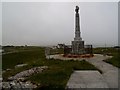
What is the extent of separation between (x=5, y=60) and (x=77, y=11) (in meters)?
13.5

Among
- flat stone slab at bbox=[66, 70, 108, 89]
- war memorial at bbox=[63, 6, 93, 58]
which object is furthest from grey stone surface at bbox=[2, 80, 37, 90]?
war memorial at bbox=[63, 6, 93, 58]

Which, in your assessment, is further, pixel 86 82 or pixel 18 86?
pixel 86 82

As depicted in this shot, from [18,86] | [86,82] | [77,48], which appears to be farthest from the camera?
[77,48]

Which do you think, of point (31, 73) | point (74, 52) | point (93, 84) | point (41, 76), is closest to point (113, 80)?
point (93, 84)

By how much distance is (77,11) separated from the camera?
2623 cm

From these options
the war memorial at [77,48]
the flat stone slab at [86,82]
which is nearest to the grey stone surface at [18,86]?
the flat stone slab at [86,82]

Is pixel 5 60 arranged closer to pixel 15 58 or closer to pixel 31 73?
pixel 15 58

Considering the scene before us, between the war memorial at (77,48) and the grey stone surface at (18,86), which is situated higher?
the war memorial at (77,48)

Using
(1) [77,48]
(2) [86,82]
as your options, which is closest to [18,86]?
(2) [86,82]

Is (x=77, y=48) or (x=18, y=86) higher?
(x=77, y=48)

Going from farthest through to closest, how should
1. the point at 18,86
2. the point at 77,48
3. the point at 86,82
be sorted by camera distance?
the point at 77,48
the point at 86,82
the point at 18,86

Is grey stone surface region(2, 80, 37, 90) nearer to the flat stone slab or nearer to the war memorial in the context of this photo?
the flat stone slab

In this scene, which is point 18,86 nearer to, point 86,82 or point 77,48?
point 86,82

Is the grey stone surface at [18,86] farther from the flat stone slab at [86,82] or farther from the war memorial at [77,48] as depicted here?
the war memorial at [77,48]
